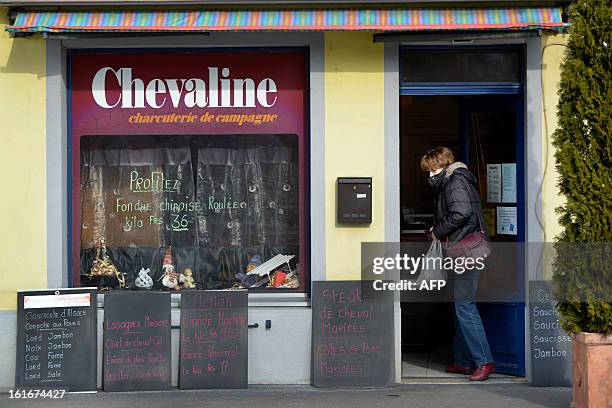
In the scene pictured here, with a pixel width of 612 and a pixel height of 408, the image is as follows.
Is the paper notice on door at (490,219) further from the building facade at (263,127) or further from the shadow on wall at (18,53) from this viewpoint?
the shadow on wall at (18,53)

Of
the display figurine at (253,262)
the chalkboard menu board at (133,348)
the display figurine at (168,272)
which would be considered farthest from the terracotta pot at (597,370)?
the display figurine at (168,272)

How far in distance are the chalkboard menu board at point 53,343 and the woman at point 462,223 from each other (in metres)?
3.01

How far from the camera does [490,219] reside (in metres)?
9.39

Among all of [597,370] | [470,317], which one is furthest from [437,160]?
[597,370]

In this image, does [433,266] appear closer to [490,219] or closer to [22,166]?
[490,219]

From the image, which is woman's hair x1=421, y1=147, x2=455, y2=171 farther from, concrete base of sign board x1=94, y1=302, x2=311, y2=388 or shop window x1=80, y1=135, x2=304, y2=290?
concrete base of sign board x1=94, y1=302, x2=311, y2=388

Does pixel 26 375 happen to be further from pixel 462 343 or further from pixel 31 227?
pixel 462 343

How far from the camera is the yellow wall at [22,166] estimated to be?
8617mm

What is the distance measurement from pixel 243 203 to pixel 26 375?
2.25 m

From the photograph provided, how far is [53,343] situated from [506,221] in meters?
3.97

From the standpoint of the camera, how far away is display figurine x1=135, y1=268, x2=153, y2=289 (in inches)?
351

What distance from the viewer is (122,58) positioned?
8859 millimetres

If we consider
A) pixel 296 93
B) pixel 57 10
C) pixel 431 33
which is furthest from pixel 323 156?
pixel 57 10

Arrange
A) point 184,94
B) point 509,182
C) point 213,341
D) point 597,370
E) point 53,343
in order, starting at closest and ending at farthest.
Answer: point 597,370 < point 53,343 < point 213,341 < point 184,94 < point 509,182
